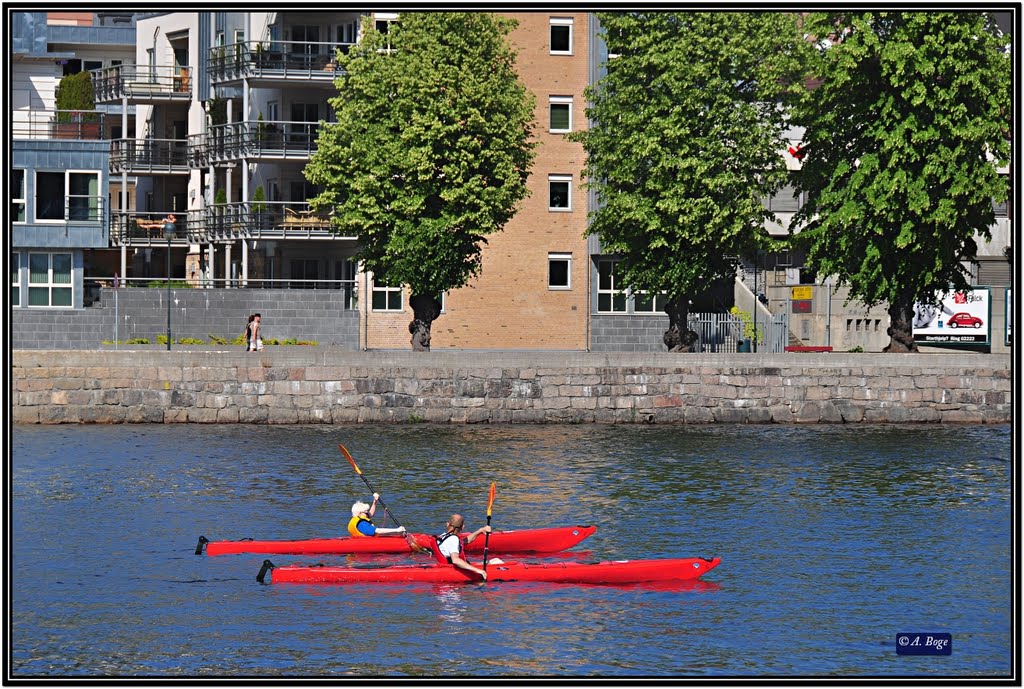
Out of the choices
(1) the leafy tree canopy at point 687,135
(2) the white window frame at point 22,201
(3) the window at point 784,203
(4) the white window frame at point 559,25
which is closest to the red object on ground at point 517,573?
(1) the leafy tree canopy at point 687,135

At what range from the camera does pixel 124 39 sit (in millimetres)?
80250

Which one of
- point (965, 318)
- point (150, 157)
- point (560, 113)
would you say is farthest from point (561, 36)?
point (150, 157)

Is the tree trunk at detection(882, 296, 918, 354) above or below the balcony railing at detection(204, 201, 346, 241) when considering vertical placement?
below

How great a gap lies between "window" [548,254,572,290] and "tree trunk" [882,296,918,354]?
57.0ft

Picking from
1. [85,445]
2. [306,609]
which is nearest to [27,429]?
[85,445]

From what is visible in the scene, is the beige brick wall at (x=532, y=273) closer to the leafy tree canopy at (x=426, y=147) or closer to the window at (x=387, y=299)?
the window at (x=387, y=299)

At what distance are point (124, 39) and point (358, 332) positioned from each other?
28799 millimetres

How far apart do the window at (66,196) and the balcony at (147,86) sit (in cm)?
1707

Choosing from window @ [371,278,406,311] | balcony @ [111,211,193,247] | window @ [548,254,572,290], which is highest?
balcony @ [111,211,193,247]

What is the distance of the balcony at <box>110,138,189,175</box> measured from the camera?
7306cm

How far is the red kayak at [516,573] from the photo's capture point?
24688mm

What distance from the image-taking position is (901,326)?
164ft

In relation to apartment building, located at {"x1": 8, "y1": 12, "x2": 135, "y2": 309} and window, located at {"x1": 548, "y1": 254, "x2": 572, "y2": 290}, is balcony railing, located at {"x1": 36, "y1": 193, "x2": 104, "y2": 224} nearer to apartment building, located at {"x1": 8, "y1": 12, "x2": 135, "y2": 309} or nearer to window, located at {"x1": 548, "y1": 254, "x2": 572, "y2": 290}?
apartment building, located at {"x1": 8, "y1": 12, "x2": 135, "y2": 309}

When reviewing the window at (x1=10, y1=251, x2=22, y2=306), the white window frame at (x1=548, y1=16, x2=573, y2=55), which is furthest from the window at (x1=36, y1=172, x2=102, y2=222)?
the white window frame at (x1=548, y1=16, x2=573, y2=55)
